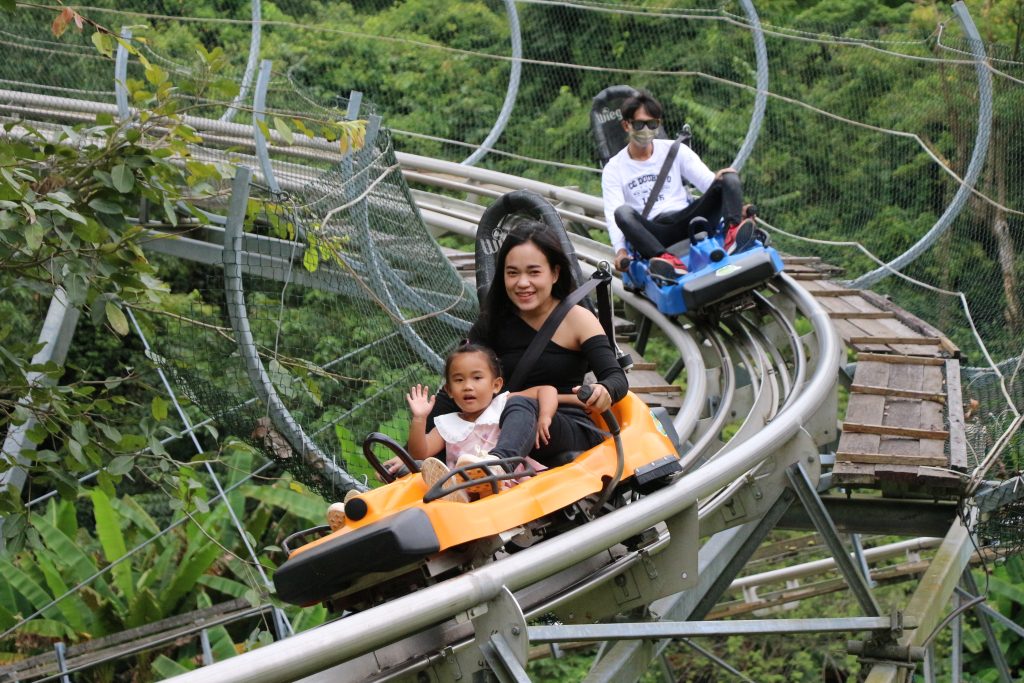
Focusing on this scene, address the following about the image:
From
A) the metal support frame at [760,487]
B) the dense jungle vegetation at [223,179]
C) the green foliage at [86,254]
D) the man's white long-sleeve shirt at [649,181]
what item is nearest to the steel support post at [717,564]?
the metal support frame at [760,487]

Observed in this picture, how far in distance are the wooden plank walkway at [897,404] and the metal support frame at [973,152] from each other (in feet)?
1.14

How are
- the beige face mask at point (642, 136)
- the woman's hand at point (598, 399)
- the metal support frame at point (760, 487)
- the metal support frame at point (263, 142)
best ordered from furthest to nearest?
1. the beige face mask at point (642, 136)
2. the metal support frame at point (263, 142)
3. the metal support frame at point (760, 487)
4. the woman's hand at point (598, 399)

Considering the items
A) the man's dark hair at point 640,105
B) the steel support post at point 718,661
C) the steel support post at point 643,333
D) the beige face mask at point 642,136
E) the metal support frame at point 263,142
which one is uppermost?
the metal support frame at point 263,142

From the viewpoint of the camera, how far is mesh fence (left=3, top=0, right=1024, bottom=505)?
660 centimetres

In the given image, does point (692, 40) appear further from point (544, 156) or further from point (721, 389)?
point (721, 389)

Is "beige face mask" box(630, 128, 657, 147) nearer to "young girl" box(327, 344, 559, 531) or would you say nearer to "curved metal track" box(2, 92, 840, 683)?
"curved metal track" box(2, 92, 840, 683)

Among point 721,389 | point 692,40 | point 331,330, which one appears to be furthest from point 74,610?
point 692,40

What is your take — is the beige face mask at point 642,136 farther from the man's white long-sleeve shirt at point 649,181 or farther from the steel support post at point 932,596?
the steel support post at point 932,596

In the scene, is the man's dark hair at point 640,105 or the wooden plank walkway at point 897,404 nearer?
the wooden plank walkway at point 897,404

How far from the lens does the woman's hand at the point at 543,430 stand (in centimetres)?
351

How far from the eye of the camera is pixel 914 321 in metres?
6.95

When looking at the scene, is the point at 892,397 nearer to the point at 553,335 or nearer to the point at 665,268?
the point at 665,268

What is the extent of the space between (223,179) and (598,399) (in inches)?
101

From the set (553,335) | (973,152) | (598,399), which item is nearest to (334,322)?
(553,335)
